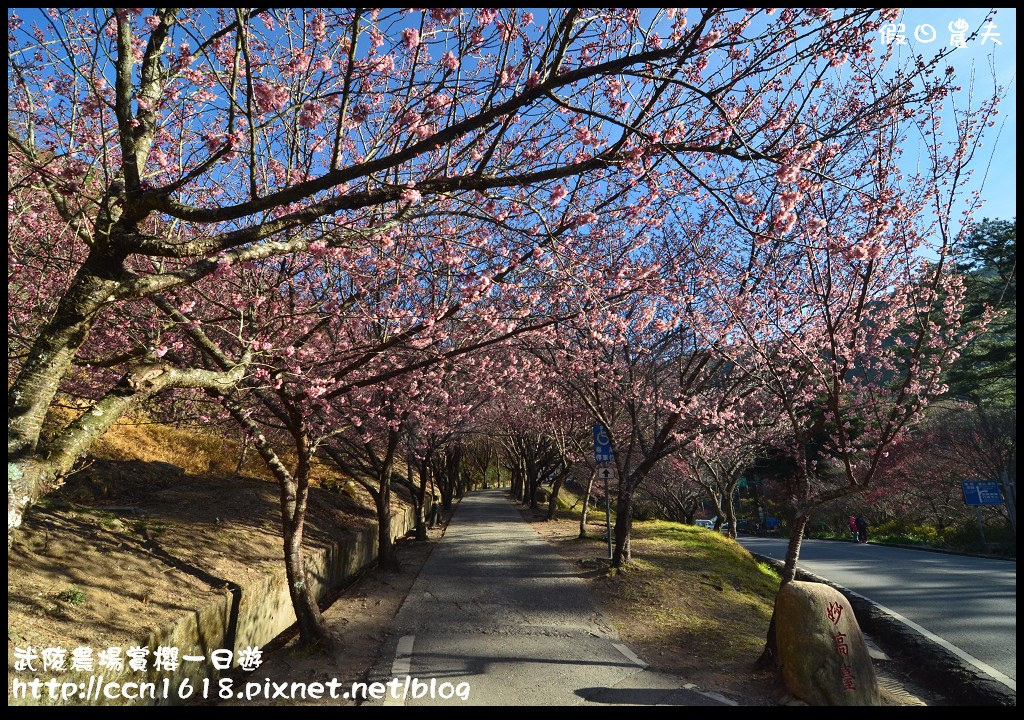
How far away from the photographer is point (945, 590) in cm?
1135

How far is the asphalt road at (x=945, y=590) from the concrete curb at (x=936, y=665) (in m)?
0.32

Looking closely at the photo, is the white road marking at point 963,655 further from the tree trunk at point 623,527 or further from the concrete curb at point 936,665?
the tree trunk at point 623,527

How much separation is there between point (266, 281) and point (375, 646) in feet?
16.4

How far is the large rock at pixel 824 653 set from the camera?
534 cm

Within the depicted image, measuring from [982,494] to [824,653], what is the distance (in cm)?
1681

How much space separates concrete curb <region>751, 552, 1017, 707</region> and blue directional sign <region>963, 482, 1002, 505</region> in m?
10.6

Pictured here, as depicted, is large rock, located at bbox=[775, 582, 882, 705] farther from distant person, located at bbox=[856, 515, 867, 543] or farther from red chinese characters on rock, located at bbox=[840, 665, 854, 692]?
distant person, located at bbox=[856, 515, 867, 543]

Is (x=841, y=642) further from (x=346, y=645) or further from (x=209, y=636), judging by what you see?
(x=209, y=636)

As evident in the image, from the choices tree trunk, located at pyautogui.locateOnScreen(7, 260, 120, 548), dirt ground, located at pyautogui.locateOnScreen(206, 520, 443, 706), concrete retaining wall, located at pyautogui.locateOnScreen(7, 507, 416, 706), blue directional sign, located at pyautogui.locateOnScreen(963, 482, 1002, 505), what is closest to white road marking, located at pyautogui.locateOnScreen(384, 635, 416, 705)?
dirt ground, located at pyautogui.locateOnScreen(206, 520, 443, 706)

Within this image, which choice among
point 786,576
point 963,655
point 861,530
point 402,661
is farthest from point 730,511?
point 402,661

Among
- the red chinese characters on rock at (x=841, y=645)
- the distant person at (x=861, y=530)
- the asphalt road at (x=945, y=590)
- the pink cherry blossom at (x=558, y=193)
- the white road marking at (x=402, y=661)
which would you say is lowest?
the distant person at (x=861, y=530)

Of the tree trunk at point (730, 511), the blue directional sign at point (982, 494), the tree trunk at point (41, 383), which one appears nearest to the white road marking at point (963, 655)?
the tree trunk at point (41, 383)

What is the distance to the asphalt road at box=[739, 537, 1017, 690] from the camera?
7.71 metres

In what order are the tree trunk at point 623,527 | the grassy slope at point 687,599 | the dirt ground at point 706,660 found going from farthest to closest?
the tree trunk at point 623,527 < the grassy slope at point 687,599 < the dirt ground at point 706,660
